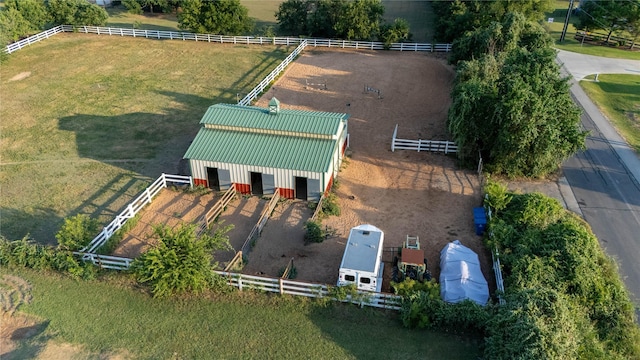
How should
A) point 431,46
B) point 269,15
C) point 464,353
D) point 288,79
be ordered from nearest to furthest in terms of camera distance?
point 464,353, point 288,79, point 431,46, point 269,15

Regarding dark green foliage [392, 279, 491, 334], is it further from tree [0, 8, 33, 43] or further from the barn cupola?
tree [0, 8, 33, 43]

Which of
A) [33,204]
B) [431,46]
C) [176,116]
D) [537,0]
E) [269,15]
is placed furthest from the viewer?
[269,15]

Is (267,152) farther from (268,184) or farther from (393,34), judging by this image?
(393,34)

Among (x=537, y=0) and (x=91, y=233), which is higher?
(x=537, y=0)

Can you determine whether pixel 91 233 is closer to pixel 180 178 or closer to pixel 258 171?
pixel 180 178

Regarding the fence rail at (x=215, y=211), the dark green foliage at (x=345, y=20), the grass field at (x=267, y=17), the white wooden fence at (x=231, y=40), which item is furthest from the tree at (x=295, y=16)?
the fence rail at (x=215, y=211)

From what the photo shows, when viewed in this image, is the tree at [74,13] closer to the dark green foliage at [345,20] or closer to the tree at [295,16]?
the tree at [295,16]

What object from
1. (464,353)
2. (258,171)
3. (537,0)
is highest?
(537,0)

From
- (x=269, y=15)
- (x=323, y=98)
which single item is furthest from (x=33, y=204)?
(x=269, y=15)
